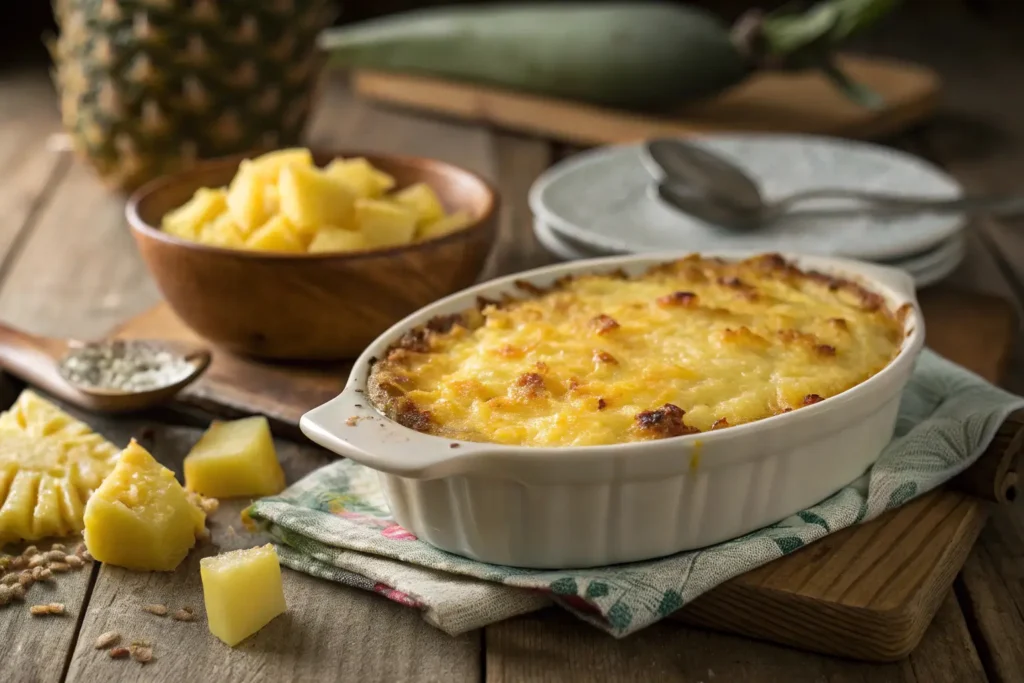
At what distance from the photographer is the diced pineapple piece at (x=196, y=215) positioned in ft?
5.63

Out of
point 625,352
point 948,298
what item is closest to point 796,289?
point 625,352

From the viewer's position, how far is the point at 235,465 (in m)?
1.38

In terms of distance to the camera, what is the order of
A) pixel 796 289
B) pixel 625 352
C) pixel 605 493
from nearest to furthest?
pixel 605 493
pixel 625 352
pixel 796 289

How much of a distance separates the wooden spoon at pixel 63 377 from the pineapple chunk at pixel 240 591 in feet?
1.42

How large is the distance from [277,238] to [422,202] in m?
0.24

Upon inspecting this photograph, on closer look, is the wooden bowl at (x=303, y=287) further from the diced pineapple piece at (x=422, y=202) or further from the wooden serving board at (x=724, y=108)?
the wooden serving board at (x=724, y=108)

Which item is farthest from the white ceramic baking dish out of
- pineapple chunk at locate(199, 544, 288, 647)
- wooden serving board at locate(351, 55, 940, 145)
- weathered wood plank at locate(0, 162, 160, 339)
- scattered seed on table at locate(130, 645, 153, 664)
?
wooden serving board at locate(351, 55, 940, 145)

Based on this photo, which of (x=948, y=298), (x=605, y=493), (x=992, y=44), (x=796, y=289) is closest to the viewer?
(x=605, y=493)

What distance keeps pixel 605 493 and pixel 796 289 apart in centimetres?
48

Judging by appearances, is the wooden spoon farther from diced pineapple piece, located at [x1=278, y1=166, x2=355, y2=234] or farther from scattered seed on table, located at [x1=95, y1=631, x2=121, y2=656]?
scattered seed on table, located at [x1=95, y1=631, x2=121, y2=656]

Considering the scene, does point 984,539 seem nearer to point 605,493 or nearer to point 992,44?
point 605,493

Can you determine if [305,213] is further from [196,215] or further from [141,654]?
[141,654]

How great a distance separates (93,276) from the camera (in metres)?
2.16

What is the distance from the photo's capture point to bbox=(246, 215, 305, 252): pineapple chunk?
163cm
